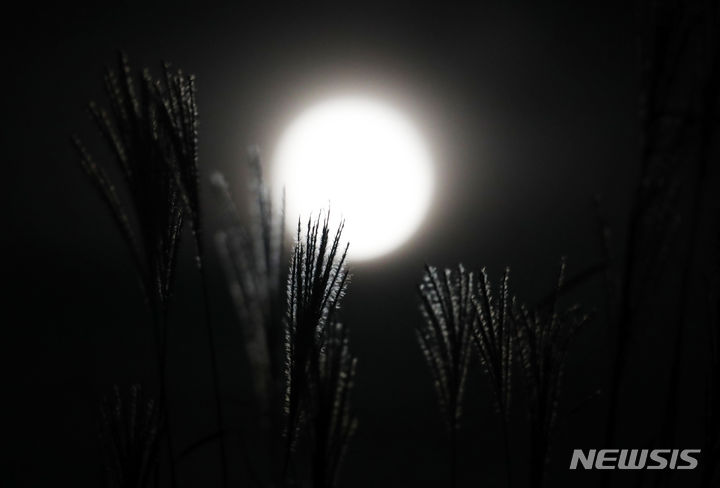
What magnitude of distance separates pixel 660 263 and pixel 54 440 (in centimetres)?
488

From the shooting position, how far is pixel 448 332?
1120 mm

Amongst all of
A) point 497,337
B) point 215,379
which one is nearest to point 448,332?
point 497,337

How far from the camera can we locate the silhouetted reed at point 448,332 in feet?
3.54

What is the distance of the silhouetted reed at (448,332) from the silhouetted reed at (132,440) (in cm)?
52

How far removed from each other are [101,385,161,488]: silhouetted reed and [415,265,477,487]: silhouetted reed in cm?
52

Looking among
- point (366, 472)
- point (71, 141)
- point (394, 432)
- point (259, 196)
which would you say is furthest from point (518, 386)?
point (394, 432)

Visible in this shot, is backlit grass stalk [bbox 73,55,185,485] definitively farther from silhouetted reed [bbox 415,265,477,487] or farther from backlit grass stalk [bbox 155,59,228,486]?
silhouetted reed [bbox 415,265,477,487]

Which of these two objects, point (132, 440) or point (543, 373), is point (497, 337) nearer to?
point (543, 373)

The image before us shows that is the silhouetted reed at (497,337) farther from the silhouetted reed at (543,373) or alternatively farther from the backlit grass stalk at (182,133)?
the backlit grass stalk at (182,133)

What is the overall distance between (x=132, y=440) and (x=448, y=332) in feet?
2.00

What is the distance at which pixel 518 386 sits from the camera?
3.59 ft

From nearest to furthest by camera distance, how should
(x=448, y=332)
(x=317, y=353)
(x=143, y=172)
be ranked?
1. (x=317, y=353)
2. (x=143, y=172)
3. (x=448, y=332)

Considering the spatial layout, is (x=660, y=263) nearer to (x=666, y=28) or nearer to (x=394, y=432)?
(x=666, y=28)

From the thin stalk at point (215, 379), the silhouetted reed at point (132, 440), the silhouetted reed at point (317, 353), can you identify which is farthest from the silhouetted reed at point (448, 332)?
the silhouetted reed at point (132, 440)
